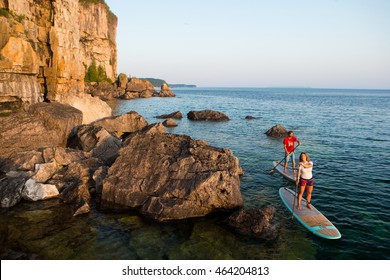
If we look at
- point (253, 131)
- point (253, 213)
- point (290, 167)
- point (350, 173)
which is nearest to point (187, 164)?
point (253, 213)

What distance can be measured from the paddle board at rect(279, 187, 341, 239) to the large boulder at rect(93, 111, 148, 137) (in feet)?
62.0

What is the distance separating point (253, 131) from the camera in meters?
34.0

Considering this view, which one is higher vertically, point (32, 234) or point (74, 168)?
point (74, 168)

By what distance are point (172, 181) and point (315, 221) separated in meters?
6.00

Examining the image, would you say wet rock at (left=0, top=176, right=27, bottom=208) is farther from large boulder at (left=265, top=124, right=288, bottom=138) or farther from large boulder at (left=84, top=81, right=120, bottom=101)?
large boulder at (left=84, top=81, right=120, bottom=101)

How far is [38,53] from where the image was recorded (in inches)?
1004

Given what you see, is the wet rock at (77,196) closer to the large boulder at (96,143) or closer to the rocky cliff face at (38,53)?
the large boulder at (96,143)

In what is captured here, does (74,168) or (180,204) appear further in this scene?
(74,168)

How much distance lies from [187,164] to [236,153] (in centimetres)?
1124

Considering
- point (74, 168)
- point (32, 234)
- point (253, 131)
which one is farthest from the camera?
point (253, 131)

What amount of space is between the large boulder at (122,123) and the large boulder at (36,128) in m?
5.80

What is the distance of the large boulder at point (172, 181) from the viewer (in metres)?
11.3

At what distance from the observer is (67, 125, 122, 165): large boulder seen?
17375 millimetres
